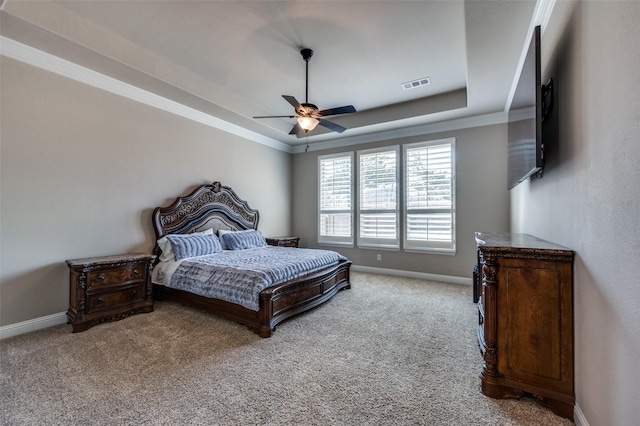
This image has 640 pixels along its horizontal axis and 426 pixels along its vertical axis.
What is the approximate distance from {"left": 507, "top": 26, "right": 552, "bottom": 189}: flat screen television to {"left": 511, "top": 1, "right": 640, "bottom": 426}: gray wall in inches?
6.4

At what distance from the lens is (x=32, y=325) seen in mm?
2912

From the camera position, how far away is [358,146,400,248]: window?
5441mm

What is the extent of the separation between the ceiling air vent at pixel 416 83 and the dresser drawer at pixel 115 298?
15.0 ft

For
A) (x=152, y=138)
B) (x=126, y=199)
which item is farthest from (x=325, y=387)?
(x=152, y=138)

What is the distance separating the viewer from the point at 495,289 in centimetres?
185

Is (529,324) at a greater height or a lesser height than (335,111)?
lesser

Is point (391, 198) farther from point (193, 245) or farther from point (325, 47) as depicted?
point (193, 245)

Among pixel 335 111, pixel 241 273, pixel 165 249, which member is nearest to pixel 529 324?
pixel 241 273

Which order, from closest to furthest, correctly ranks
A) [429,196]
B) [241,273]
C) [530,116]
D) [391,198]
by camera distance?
[530,116]
[241,273]
[429,196]
[391,198]

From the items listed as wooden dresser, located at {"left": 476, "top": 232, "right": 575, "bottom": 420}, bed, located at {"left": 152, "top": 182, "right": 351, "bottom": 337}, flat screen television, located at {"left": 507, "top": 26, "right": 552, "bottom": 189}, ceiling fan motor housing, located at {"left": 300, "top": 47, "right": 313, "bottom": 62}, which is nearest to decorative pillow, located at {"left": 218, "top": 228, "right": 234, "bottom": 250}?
bed, located at {"left": 152, "top": 182, "right": 351, "bottom": 337}

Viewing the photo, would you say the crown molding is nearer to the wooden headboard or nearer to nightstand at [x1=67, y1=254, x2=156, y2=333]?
the wooden headboard

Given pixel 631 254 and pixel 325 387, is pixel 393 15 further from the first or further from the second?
pixel 325 387

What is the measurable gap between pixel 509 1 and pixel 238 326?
3886 millimetres

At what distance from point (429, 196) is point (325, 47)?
3147 mm
